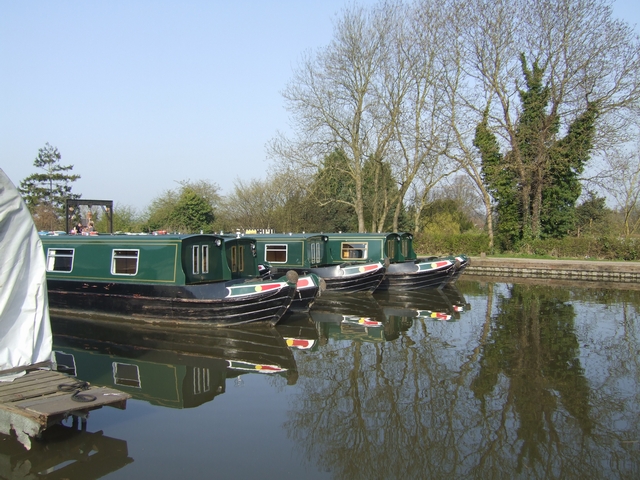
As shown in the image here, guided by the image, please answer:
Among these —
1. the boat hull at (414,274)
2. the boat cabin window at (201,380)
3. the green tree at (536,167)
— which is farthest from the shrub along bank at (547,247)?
the boat cabin window at (201,380)

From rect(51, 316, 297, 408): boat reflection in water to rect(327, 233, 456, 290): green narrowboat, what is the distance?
6.81 m

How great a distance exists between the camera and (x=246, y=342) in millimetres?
10031

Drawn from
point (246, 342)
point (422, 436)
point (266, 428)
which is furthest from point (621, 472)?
point (246, 342)

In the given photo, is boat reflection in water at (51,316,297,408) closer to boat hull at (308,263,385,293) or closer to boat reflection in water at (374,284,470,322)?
boat reflection in water at (374,284,470,322)

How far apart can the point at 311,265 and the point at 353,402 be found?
8.99 m

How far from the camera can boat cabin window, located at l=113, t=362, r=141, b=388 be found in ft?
25.2

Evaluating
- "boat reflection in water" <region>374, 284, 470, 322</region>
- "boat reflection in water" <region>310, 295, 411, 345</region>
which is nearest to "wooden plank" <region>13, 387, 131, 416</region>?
"boat reflection in water" <region>310, 295, 411, 345</region>

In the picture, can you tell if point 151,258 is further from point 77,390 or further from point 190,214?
point 190,214

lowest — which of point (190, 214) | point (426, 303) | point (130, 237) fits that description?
point (426, 303)

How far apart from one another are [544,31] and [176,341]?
913 inches

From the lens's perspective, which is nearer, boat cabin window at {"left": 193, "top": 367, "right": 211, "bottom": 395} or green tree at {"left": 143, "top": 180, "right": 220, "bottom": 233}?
boat cabin window at {"left": 193, "top": 367, "right": 211, "bottom": 395}

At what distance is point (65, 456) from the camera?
5.31 m

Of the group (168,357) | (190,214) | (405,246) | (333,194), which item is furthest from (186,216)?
(168,357)

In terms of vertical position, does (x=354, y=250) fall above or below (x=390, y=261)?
above
